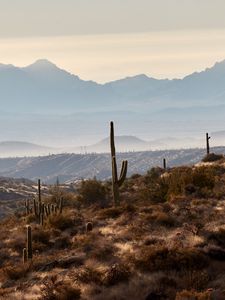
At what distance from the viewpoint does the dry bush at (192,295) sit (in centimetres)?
1290

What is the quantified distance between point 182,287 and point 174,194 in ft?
57.2

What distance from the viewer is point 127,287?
14.8 m

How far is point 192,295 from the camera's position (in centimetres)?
1309

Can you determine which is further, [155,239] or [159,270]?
[155,239]

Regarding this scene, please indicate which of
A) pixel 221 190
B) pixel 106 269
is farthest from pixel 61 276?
pixel 221 190

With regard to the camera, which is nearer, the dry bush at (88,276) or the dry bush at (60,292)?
the dry bush at (60,292)

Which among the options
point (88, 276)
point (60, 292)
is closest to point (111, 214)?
point (88, 276)

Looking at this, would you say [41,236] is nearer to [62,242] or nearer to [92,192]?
[62,242]

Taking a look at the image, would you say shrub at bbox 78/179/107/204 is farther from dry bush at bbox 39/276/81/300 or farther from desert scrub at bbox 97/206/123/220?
dry bush at bbox 39/276/81/300

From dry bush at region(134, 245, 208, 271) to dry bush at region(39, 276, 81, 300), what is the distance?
228 cm

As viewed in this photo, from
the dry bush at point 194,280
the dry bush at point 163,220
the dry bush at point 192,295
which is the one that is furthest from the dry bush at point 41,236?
the dry bush at point 192,295

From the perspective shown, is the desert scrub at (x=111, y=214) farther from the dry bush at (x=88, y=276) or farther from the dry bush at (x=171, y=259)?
the dry bush at (x=88, y=276)

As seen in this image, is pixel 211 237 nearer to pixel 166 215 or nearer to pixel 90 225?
pixel 166 215

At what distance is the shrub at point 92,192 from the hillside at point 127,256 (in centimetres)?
1453
